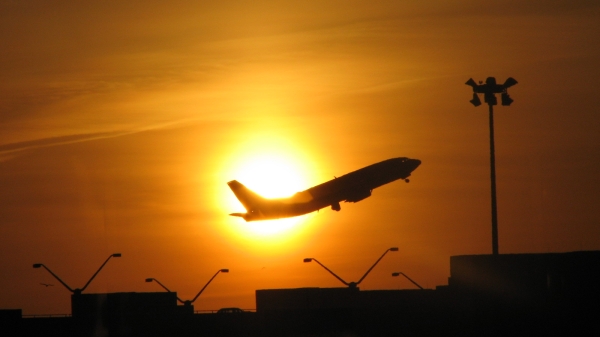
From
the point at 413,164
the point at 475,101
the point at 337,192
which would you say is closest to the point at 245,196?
the point at 337,192

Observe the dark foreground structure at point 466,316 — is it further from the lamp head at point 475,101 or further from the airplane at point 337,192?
the lamp head at point 475,101

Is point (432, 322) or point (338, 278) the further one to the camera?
point (338, 278)

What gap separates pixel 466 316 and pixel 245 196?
187 ft

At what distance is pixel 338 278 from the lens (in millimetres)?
192500

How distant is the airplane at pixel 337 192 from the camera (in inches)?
6383

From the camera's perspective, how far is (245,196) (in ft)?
593

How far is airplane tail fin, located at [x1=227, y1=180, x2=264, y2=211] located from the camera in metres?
176

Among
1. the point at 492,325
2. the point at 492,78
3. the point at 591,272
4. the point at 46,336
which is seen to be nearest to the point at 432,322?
the point at 492,325

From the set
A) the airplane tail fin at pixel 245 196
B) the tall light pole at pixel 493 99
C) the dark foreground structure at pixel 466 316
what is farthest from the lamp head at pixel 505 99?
the airplane tail fin at pixel 245 196

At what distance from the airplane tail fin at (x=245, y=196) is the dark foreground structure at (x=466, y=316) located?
87.8 ft

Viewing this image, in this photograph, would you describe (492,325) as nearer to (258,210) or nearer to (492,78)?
(492,78)

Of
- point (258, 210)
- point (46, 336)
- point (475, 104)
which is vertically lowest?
point (46, 336)

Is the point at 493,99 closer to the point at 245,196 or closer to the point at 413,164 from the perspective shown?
the point at 413,164

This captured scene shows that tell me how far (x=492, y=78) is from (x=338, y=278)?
66.1 metres
